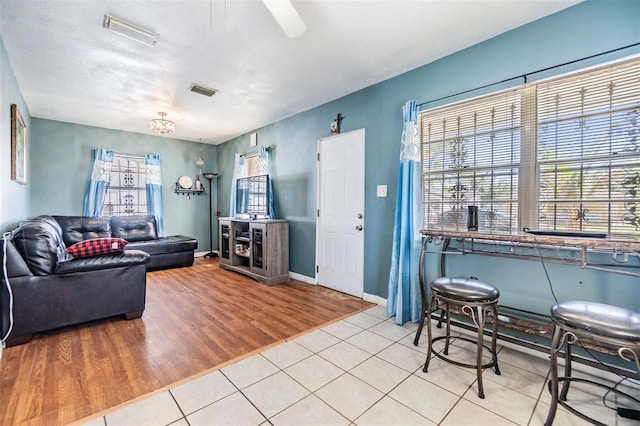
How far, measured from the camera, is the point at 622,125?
179cm

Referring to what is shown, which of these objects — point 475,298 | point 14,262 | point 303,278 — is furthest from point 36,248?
point 475,298

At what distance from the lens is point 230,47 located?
8.32 ft

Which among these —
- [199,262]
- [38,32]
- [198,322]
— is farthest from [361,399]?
[199,262]

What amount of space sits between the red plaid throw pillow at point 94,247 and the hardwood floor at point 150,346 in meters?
0.68

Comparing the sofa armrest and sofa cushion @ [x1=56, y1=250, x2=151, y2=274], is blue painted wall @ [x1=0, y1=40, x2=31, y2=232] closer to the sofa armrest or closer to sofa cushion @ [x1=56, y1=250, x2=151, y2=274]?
the sofa armrest

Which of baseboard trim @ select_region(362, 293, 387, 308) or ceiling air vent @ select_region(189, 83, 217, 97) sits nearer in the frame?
baseboard trim @ select_region(362, 293, 387, 308)

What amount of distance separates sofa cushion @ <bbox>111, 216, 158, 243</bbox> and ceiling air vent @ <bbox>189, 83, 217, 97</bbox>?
3080mm

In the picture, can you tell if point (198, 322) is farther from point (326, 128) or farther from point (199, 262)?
point (199, 262)

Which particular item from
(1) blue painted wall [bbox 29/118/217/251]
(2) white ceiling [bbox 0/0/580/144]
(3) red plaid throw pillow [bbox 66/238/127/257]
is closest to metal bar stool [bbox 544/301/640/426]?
(2) white ceiling [bbox 0/0/580/144]

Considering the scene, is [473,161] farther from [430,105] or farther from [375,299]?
[375,299]

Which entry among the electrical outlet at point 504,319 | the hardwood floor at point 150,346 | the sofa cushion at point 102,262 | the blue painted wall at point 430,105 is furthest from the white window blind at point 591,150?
the sofa cushion at point 102,262

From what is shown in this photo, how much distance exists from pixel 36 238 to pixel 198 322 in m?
1.49

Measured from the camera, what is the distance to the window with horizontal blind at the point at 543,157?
5.87 feet

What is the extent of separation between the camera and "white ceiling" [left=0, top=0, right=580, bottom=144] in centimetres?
203
